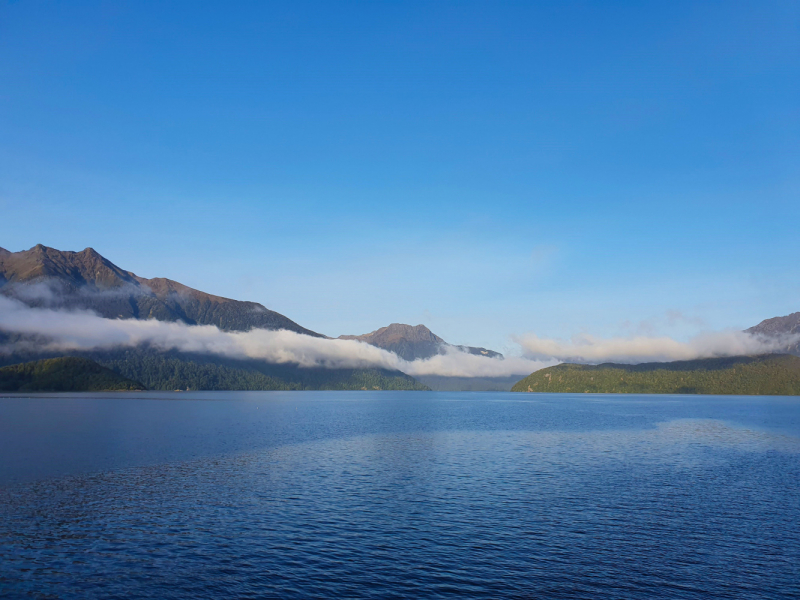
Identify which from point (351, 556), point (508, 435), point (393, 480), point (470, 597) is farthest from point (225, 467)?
point (508, 435)

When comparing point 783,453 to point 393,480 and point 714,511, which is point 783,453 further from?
point 393,480

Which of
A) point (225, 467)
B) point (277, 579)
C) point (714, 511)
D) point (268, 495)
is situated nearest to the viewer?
point (277, 579)

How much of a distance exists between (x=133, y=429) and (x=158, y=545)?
105418 mm

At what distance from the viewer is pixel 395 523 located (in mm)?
47531

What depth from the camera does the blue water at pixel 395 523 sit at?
33750mm

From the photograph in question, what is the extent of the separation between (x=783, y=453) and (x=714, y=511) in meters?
62.9

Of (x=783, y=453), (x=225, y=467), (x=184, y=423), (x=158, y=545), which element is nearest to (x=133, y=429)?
(x=184, y=423)

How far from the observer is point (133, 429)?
132125 mm

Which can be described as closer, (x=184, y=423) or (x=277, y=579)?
(x=277, y=579)

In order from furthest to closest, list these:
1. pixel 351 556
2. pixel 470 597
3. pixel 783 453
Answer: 1. pixel 783 453
2. pixel 351 556
3. pixel 470 597

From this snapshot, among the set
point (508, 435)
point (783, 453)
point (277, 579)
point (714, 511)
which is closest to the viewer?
point (277, 579)

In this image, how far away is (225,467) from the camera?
7725 cm

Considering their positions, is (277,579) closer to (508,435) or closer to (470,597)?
(470,597)

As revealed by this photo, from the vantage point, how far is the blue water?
33750mm
